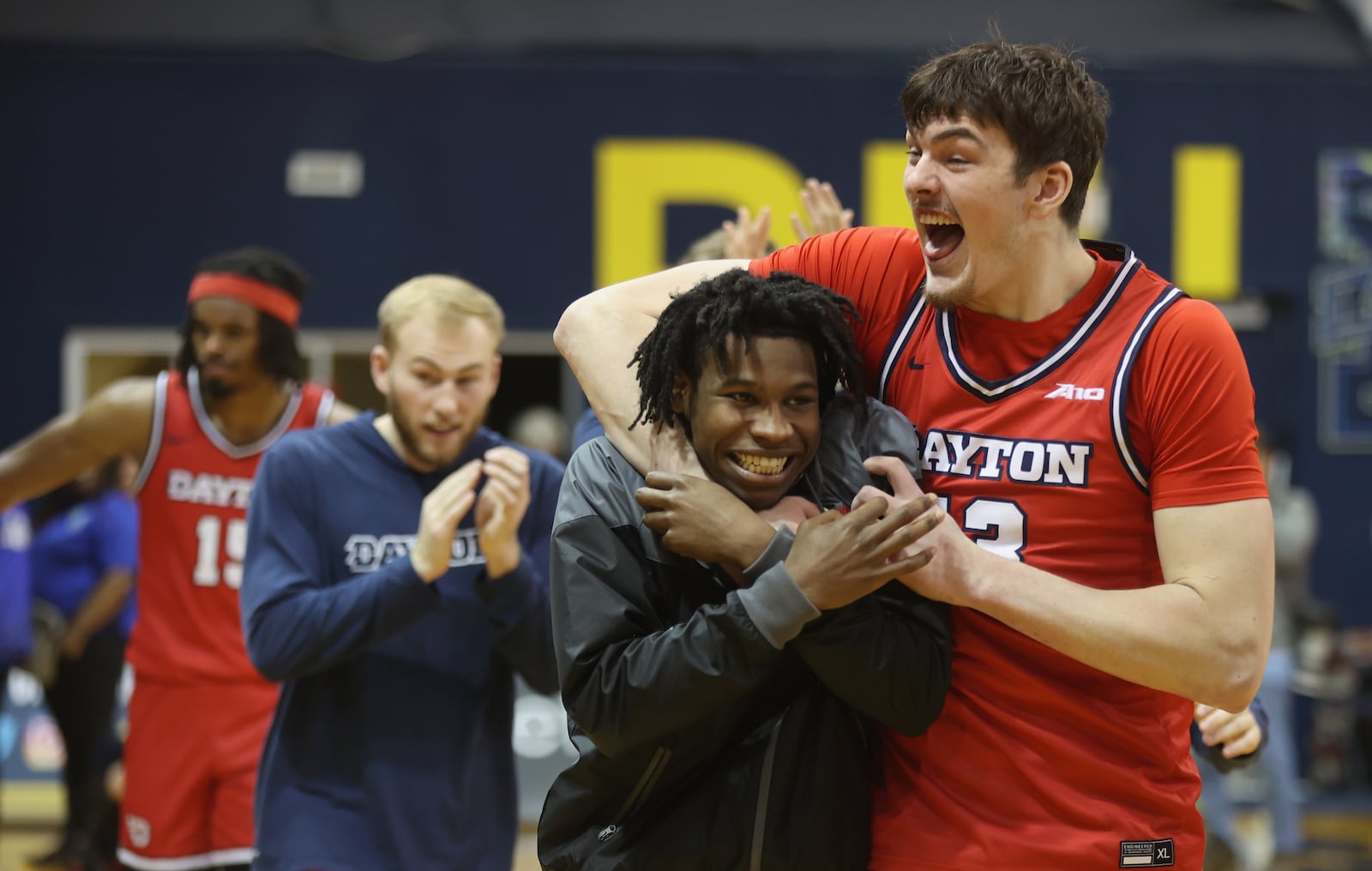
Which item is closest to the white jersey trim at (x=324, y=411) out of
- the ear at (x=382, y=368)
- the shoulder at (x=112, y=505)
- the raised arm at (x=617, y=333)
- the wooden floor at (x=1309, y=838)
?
the ear at (x=382, y=368)

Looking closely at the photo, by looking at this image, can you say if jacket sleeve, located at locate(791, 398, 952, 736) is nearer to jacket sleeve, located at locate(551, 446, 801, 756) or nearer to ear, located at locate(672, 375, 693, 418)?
jacket sleeve, located at locate(551, 446, 801, 756)

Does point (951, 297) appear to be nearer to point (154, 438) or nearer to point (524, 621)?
point (524, 621)

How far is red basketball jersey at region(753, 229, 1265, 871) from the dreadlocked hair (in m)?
0.17

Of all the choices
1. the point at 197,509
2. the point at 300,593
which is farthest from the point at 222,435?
the point at 300,593

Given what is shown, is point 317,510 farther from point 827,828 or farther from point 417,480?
point 827,828

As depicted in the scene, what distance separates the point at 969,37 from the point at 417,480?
7.12 meters

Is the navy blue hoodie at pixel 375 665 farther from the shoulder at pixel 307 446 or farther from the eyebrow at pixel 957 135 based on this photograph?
the eyebrow at pixel 957 135

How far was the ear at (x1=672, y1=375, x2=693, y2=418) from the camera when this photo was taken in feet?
6.92

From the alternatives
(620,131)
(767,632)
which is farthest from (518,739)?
(767,632)

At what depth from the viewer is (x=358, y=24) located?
941 centimetres

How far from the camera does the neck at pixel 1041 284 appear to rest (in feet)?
6.88

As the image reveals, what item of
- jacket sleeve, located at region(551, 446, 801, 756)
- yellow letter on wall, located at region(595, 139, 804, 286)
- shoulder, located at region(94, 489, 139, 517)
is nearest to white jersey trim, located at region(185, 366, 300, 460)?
jacket sleeve, located at region(551, 446, 801, 756)

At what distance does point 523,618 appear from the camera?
300cm

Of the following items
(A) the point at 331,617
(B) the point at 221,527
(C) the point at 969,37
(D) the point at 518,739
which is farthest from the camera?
(C) the point at 969,37
